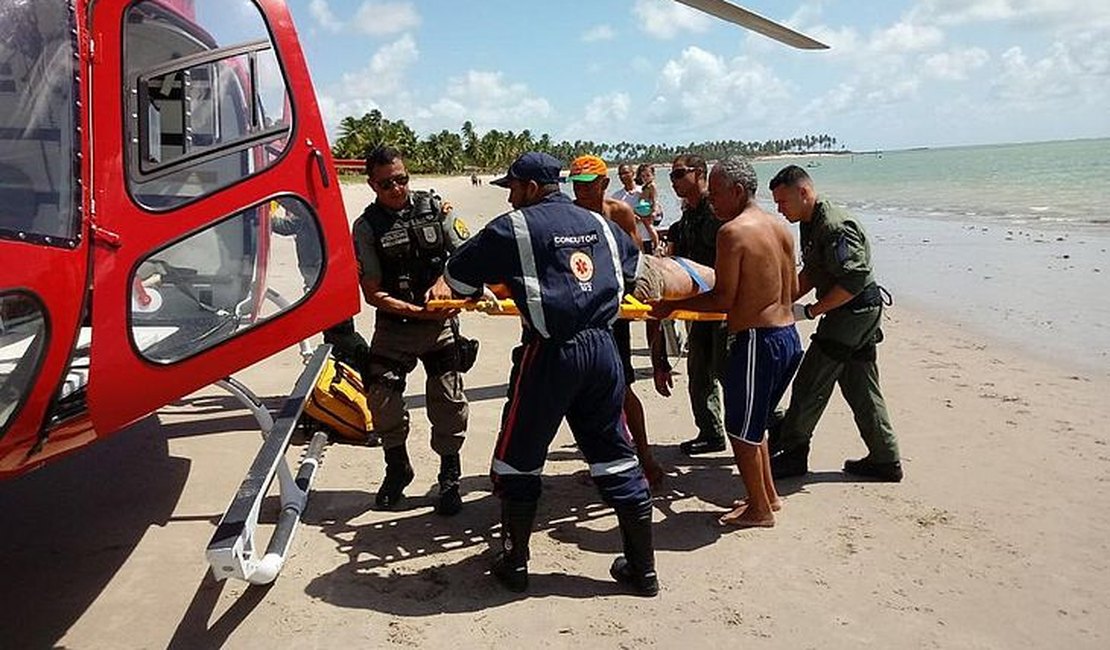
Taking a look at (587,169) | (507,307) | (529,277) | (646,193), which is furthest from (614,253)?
(646,193)

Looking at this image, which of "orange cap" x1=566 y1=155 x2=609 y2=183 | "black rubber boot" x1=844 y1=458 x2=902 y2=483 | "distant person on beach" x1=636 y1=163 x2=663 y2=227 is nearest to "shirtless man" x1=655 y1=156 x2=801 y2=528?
"orange cap" x1=566 y1=155 x2=609 y2=183

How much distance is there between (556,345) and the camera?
10.9 ft

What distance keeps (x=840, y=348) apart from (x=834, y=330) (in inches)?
4.5

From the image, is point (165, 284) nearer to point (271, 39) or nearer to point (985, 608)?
point (271, 39)

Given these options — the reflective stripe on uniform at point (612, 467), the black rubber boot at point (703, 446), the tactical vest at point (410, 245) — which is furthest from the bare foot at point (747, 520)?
the tactical vest at point (410, 245)

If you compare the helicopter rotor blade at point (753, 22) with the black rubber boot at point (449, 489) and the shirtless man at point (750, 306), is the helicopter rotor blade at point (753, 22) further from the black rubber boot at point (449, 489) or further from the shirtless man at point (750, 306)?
the black rubber boot at point (449, 489)

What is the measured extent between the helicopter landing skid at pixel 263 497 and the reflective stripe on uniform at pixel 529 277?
133cm

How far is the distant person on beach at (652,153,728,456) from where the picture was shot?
5.22 meters

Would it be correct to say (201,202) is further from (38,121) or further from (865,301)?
(865,301)

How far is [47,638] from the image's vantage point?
3.28 metres

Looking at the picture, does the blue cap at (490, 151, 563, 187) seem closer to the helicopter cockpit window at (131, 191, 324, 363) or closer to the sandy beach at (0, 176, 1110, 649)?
the helicopter cockpit window at (131, 191, 324, 363)

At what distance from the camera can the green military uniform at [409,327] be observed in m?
4.32

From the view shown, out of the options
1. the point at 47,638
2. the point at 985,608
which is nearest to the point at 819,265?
the point at 985,608

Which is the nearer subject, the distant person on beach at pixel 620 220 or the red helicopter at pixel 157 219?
the red helicopter at pixel 157 219
